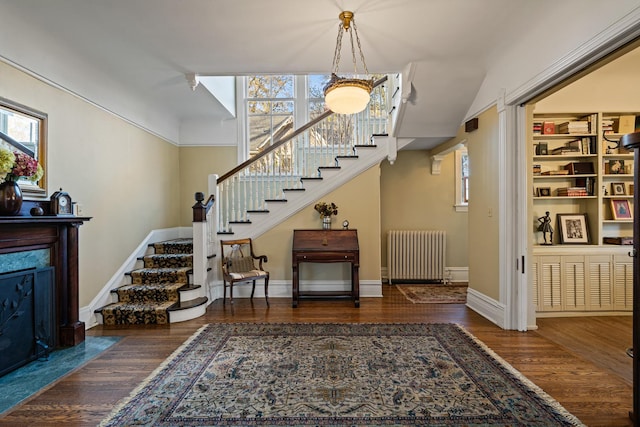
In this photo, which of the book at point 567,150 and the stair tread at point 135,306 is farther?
the book at point 567,150

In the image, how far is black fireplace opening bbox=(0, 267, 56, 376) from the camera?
257 centimetres

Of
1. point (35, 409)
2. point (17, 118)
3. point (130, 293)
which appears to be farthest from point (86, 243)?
point (35, 409)

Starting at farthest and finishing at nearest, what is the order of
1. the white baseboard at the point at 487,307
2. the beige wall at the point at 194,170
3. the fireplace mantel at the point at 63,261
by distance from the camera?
the beige wall at the point at 194,170
the white baseboard at the point at 487,307
the fireplace mantel at the point at 63,261

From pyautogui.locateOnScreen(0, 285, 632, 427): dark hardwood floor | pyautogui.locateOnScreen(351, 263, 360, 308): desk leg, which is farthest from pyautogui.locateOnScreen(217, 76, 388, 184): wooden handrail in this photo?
pyautogui.locateOnScreen(351, 263, 360, 308): desk leg

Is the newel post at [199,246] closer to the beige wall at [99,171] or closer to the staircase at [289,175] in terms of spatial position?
the staircase at [289,175]

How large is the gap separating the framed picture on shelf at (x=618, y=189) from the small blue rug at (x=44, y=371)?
5769 millimetres

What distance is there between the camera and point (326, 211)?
4945 mm

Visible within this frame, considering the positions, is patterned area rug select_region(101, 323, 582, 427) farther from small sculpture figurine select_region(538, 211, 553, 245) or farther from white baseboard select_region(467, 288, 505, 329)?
small sculpture figurine select_region(538, 211, 553, 245)

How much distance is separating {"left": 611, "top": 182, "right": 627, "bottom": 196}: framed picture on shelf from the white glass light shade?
3355 mm

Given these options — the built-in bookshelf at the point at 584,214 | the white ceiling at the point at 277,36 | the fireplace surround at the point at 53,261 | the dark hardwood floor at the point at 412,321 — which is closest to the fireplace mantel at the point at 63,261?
the fireplace surround at the point at 53,261

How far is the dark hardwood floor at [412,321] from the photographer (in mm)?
2133

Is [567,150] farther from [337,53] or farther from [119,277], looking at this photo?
[119,277]

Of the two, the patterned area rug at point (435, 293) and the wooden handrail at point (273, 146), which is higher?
the wooden handrail at point (273, 146)

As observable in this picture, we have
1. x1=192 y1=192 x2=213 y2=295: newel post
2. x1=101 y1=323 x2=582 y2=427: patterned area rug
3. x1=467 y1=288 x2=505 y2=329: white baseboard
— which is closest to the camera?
x1=101 y1=323 x2=582 y2=427: patterned area rug
